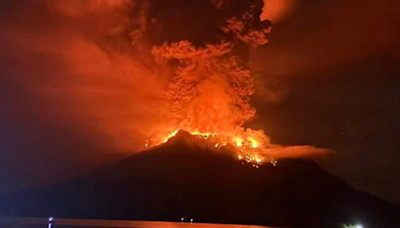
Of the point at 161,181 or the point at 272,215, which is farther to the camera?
the point at 161,181

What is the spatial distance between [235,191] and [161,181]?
76.8ft

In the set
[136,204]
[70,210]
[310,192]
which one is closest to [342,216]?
[310,192]

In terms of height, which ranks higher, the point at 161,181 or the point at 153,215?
the point at 161,181

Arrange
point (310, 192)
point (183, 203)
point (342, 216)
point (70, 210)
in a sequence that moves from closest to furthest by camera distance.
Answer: point (342, 216)
point (183, 203)
point (70, 210)
point (310, 192)

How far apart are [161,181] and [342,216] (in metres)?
50.9

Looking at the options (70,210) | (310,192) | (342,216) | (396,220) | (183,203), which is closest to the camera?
(396,220)

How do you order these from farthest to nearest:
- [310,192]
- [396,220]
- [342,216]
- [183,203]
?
1. [310,192]
2. [183,203]
3. [342,216]
4. [396,220]

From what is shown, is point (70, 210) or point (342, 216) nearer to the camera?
point (342, 216)

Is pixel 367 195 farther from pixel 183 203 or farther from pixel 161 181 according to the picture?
pixel 161 181

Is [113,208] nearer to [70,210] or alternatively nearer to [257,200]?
[70,210]

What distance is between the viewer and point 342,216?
11312 centimetres

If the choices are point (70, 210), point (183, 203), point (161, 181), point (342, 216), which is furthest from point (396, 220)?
point (70, 210)

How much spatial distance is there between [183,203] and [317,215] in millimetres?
34180

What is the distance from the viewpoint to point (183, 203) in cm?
12269
